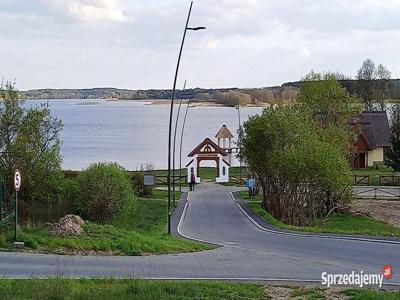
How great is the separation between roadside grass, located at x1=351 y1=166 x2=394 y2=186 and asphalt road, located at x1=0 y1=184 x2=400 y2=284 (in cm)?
3341

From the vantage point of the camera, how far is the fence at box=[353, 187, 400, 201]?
4741 centimetres

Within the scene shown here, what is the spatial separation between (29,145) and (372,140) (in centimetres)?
5038

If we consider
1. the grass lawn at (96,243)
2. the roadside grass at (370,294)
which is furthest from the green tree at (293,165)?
the roadside grass at (370,294)

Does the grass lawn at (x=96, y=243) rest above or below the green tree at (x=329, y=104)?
below

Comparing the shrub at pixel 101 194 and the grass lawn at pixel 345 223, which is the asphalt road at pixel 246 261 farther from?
the shrub at pixel 101 194

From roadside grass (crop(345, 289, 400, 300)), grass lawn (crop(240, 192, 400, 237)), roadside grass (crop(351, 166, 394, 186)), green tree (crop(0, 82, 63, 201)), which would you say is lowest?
grass lawn (crop(240, 192, 400, 237))

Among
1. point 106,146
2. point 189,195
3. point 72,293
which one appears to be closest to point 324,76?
point 189,195

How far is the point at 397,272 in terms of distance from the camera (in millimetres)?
16031

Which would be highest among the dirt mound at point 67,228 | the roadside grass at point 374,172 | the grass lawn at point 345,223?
the dirt mound at point 67,228

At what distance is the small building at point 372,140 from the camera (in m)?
72.8

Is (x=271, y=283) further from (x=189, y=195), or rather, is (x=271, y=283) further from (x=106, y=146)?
(x=106, y=146)

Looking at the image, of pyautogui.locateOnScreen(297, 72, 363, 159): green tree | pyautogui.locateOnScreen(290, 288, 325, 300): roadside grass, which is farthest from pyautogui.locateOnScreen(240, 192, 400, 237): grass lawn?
pyautogui.locateOnScreen(290, 288, 325, 300): roadside grass

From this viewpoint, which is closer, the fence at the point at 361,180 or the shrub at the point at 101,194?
the shrub at the point at 101,194

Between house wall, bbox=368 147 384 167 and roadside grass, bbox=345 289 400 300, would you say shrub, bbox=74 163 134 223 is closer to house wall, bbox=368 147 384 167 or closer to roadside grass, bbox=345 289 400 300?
roadside grass, bbox=345 289 400 300
